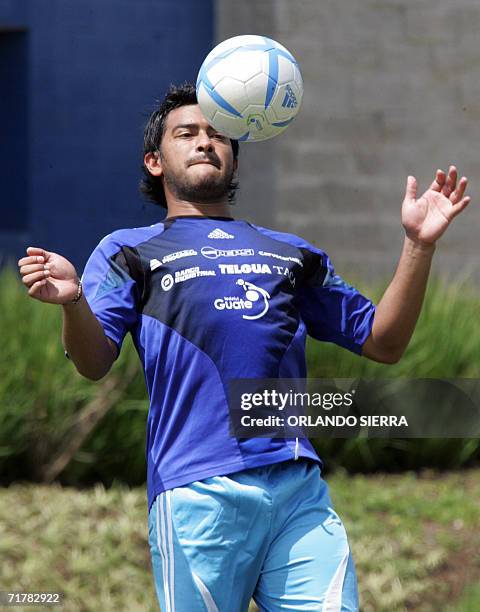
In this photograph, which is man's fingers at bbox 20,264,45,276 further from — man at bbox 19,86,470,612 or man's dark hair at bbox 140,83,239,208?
man's dark hair at bbox 140,83,239,208

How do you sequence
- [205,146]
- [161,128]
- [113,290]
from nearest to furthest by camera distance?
1. [113,290]
2. [205,146]
3. [161,128]

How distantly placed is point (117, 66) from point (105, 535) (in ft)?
15.5

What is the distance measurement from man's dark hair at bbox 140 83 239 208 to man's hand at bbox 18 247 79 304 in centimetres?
67

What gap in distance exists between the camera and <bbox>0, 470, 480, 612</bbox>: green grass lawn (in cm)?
543

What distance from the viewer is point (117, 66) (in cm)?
938

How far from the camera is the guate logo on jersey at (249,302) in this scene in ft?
10.3

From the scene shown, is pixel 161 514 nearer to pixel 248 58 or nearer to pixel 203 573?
pixel 203 573

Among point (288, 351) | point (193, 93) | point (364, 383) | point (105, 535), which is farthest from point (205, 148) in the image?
point (364, 383)

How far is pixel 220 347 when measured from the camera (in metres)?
3.12

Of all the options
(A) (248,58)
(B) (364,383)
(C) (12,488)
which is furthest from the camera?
(B) (364,383)

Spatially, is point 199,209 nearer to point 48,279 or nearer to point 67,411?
point 48,279

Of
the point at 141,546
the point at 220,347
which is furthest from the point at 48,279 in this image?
the point at 141,546

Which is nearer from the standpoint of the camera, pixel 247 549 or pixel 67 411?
pixel 247 549

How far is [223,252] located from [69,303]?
0.48 metres
